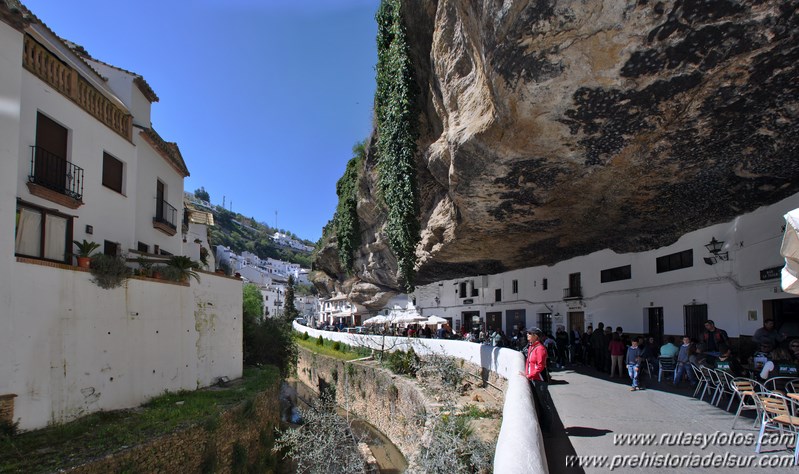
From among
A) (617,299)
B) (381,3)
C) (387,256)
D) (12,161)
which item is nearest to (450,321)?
(387,256)

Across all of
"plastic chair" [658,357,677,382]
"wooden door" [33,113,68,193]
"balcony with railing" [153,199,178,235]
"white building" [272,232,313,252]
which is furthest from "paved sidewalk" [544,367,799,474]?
"white building" [272,232,313,252]

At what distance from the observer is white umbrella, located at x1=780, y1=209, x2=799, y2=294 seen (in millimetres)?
4266

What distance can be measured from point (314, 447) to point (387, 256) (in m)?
14.9

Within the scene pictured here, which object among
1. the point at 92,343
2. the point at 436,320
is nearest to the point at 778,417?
the point at 92,343

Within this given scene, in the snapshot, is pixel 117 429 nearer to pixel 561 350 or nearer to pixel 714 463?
pixel 714 463

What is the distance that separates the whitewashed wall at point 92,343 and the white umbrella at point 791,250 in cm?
1099

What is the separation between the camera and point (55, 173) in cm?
1048

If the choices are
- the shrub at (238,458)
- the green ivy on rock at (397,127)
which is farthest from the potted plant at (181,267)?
the green ivy on rock at (397,127)

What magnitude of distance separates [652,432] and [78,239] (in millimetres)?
12292

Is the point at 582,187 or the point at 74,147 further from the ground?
the point at 74,147

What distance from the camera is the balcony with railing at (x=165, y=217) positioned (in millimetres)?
15836

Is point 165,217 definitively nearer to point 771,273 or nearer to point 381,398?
point 381,398

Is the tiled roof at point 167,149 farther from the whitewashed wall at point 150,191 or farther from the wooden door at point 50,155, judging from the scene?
the wooden door at point 50,155

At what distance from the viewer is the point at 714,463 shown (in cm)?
476
